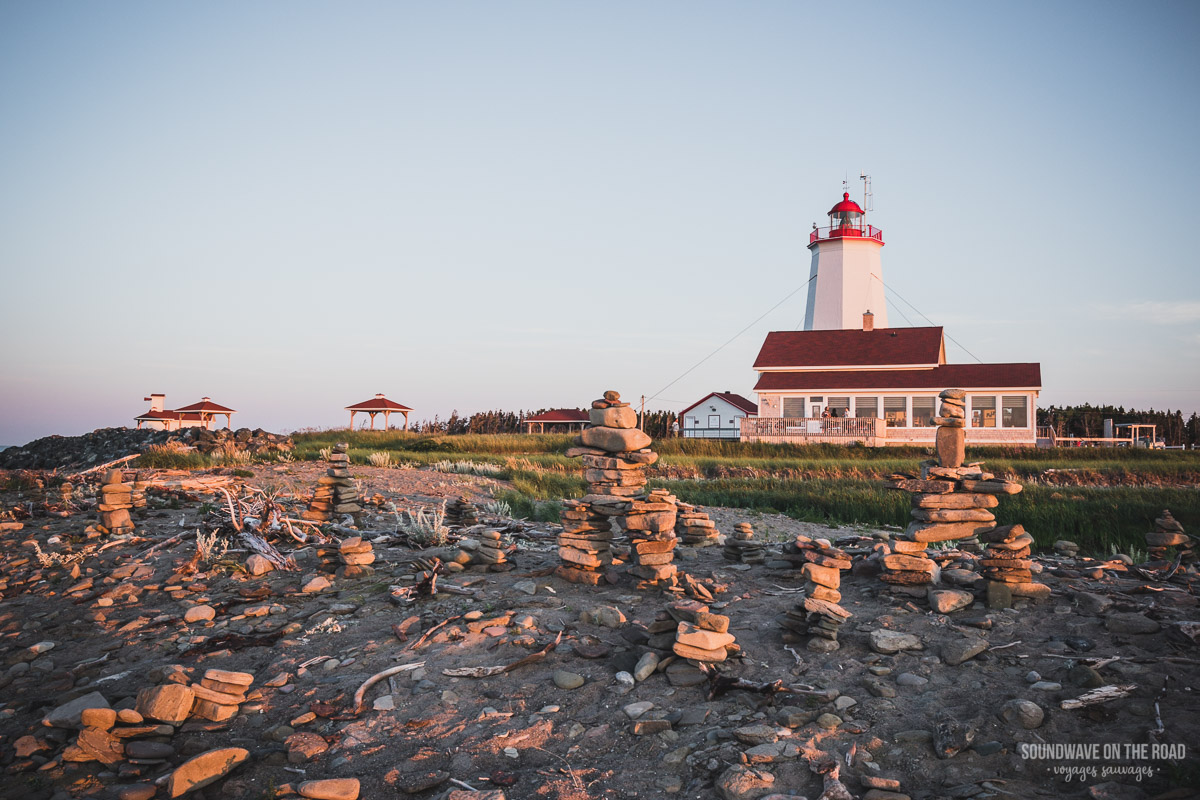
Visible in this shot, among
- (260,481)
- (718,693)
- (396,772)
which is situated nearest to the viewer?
(396,772)

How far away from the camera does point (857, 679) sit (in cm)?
495

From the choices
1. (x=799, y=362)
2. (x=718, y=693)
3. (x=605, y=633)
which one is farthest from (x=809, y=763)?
(x=799, y=362)

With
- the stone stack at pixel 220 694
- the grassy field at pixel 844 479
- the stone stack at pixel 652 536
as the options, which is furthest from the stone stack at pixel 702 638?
the grassy field at pixel 844 479

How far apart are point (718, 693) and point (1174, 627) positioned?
348 cm

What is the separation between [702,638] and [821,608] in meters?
1.36

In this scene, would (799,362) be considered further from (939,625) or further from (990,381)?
(939,625)

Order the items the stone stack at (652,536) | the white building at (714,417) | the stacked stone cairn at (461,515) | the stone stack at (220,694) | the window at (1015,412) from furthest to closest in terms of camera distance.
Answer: the white building at (714,417) → the window at (1015,412) → the stacked stone cairn at (461,515) → the stone stack at (652,536) → the stone stack at (220,694)

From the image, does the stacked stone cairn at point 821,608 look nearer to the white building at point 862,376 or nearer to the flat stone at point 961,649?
the flat stone at point 961,649

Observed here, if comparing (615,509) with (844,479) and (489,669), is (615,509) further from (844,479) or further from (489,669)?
(844,479)

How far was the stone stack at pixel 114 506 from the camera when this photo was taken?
9609mm

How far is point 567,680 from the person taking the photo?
500cm

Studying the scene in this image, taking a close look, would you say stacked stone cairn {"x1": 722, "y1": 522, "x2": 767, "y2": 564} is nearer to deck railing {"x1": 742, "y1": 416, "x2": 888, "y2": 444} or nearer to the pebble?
the pebble

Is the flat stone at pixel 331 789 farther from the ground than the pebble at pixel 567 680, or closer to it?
closer to it

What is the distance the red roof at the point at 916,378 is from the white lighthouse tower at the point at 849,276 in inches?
238
